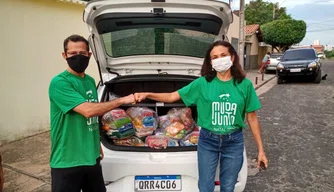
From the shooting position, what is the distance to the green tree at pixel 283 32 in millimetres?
30942

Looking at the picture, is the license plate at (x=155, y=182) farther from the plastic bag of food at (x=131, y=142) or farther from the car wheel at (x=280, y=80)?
the car wheel at (x=280, y=80)

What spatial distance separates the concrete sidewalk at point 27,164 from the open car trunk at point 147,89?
1.38m

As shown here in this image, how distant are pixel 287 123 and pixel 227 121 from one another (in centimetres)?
474

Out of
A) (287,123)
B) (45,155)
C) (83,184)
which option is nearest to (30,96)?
(45,155)

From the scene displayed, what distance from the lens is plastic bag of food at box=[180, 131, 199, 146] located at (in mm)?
2667

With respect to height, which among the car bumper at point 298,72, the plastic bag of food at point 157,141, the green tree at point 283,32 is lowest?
the plastic bag of food at point 157,141

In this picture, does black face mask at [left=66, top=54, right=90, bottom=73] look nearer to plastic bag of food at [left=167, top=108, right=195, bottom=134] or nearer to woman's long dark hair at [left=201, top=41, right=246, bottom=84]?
woman's long dark hair at [left=201, top=41, right=246, bottom=84]

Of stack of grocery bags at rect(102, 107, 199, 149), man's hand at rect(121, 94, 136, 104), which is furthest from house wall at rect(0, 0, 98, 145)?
man's hand at rect(121, 94, 136, 104)

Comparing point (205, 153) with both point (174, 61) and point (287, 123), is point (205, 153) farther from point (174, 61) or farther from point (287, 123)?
point (287, 123)

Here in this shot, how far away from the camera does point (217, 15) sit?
103 inches

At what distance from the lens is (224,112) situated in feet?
7.05

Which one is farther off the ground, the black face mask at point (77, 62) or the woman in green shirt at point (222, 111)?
the black face mask at point (77, 62)

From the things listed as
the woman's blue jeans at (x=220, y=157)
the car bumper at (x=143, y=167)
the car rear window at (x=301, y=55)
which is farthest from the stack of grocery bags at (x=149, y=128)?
the car rear window at (x=301, y=55)

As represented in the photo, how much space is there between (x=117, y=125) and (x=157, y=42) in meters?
1.20
